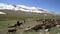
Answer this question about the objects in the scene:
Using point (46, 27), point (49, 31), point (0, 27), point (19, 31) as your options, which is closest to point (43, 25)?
point (46, 27)

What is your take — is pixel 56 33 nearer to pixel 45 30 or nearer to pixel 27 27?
pixel 45 30

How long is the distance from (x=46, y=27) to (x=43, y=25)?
0.15 metres

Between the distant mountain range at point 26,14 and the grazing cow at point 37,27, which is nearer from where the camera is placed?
the grazing cow at point 37,27

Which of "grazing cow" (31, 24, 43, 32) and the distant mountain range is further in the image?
the distant mountain range

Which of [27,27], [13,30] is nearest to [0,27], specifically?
[13,30]

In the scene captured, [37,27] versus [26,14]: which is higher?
[26,14]

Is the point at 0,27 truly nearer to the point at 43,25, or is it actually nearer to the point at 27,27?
the point at 27,27

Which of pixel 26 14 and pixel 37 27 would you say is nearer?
pixel 37 27

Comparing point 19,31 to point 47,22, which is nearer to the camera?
point 19,31

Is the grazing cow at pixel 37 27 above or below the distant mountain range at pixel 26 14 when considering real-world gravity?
below

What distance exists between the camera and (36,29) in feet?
16.5

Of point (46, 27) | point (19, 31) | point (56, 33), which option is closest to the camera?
point (56, 33)

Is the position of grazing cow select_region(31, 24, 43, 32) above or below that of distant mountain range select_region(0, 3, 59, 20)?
below

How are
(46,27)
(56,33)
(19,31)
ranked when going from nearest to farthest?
(56,33) < (19,31) < (46,27)
